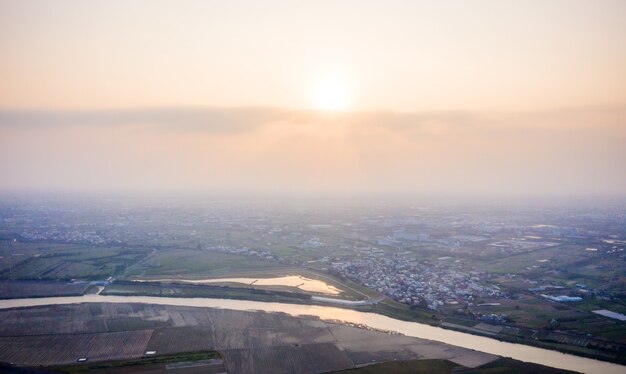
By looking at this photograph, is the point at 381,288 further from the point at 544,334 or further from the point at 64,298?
the point at 64,298

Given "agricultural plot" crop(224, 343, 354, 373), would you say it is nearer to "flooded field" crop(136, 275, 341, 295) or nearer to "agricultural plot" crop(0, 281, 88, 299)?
"flooded field" crop(136, 275, 341, 295)

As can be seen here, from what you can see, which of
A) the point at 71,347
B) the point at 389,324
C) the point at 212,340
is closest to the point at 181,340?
the point at 212,340

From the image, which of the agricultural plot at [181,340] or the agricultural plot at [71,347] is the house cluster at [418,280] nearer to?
the agricultural plot at [181,340]

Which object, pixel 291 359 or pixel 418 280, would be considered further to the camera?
pixel 418 280

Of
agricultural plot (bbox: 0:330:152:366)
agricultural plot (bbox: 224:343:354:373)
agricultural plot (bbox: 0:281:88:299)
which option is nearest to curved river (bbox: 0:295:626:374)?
agricultural plot (bbox: 0:281:88:299)

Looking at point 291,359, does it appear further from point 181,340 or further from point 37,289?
point 37,289

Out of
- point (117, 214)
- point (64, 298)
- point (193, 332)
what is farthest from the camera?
point (117, 214)

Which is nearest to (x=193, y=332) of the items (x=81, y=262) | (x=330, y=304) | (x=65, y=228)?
(x=330, y=304)

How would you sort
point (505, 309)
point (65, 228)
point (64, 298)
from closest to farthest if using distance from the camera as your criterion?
point (505, 309)
point (64, 298)
point (65, 228)
